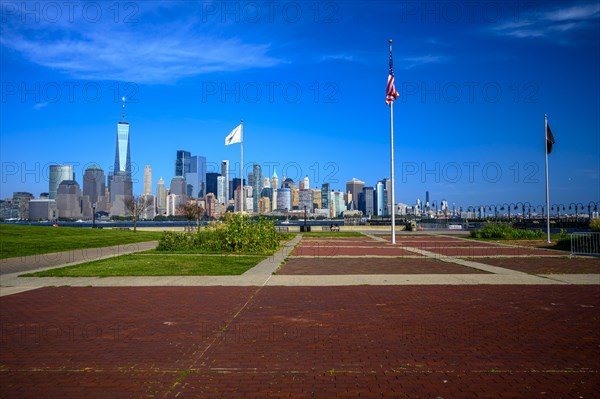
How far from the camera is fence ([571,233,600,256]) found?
19797mm

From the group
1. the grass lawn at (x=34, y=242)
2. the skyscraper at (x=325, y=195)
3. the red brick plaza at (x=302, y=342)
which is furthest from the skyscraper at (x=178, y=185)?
the red brick plaza at (x=302, y=342)

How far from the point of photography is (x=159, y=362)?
5.41 meters

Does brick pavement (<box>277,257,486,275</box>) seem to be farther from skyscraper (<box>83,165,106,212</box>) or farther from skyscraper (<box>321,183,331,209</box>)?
skyscraper (<box>321,183,331,209</box>)

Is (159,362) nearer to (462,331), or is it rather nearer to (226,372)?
(226,372)

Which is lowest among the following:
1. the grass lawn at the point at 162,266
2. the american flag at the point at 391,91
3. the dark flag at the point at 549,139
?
the grass lawn at the point at 162,266

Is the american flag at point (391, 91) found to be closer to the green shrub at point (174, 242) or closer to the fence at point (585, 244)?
the fence at point (585, 244)

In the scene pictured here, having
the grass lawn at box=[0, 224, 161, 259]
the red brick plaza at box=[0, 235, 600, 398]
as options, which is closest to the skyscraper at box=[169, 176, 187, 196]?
the grass lawn at box=[0, 224, 161, 259]

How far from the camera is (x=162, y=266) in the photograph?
1515 centimetres

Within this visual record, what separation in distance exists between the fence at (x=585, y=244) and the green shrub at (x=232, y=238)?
14.3 meters

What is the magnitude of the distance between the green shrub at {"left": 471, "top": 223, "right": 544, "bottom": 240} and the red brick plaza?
23.3 meters

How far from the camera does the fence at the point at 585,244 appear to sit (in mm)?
19797

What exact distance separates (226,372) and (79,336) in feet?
9.56

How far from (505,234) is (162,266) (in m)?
26.9

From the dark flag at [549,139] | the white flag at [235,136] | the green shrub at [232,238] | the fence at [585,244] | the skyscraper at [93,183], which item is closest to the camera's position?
the fence at [585,244]
